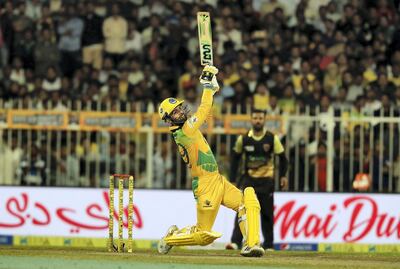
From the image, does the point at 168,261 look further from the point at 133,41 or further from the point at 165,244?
the point at 133,41

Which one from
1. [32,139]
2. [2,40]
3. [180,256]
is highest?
[2,40]

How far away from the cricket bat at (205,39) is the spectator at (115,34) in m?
9.49

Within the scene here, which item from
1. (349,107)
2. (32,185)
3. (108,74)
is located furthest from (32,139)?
(349,107)

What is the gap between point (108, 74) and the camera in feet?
83.4


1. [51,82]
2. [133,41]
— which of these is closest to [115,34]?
[133,41]

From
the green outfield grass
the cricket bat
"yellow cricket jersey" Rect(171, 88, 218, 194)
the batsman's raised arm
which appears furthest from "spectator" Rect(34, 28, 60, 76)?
the batsman's raised arm

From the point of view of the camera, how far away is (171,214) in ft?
69.6

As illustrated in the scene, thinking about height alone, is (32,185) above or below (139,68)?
below

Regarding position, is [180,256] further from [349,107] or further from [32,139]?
[349,107]

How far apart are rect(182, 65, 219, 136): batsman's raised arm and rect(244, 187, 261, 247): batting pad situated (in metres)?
1.06

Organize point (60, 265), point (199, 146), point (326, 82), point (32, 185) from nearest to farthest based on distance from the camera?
point (60, 265), point (199, 146), point (32, 185), point (326, 82)

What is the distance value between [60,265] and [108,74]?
1121cm

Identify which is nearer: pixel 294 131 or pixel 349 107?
pixel 294 131

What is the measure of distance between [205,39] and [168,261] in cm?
309
